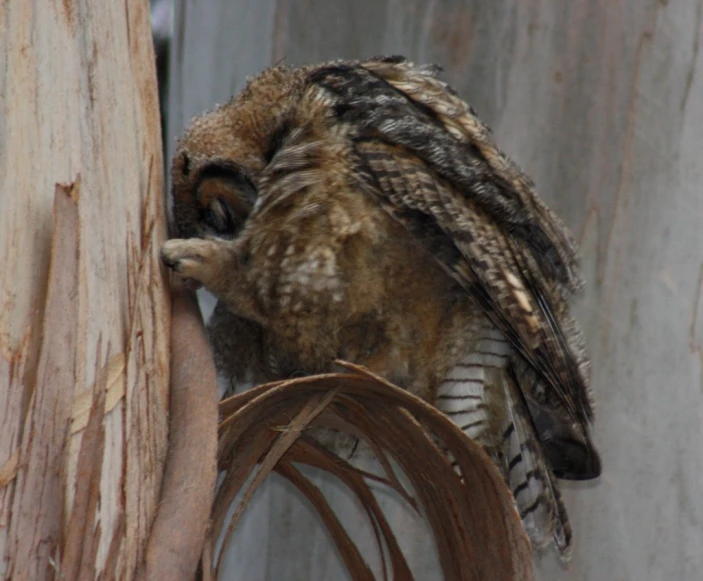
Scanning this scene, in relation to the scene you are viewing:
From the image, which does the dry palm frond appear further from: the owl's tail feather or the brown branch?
the owl's tail feather

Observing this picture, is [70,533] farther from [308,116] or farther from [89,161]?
[308,116]

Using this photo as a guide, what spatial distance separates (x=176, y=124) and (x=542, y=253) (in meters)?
1.23

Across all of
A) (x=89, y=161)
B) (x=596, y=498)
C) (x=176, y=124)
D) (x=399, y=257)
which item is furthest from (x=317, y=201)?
(x=596, y=498)

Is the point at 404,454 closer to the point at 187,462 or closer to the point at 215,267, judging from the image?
the point at 187,462

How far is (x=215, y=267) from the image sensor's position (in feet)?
6.81

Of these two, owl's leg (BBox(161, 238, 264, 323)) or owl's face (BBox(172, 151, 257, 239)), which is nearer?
owl's leg (BBox(161, 238, 264, 323))

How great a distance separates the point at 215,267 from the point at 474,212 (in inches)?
22.8

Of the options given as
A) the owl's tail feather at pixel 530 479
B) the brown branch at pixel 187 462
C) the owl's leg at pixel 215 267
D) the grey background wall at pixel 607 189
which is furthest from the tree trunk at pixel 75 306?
the grey background wall at pixel 607 189

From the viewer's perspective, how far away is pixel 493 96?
8.86ft

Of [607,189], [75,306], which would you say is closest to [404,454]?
[75,306]

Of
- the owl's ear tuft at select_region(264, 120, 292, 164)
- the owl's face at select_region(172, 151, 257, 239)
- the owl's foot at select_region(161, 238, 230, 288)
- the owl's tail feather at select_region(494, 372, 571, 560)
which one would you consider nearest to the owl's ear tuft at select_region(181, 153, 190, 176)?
the owl's face at select_region(172, 151, 257, 239)

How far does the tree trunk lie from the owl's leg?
28 centimetres

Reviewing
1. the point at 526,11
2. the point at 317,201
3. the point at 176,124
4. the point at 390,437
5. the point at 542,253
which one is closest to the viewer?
the point at 390,437

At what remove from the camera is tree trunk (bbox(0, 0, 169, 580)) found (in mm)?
1288
